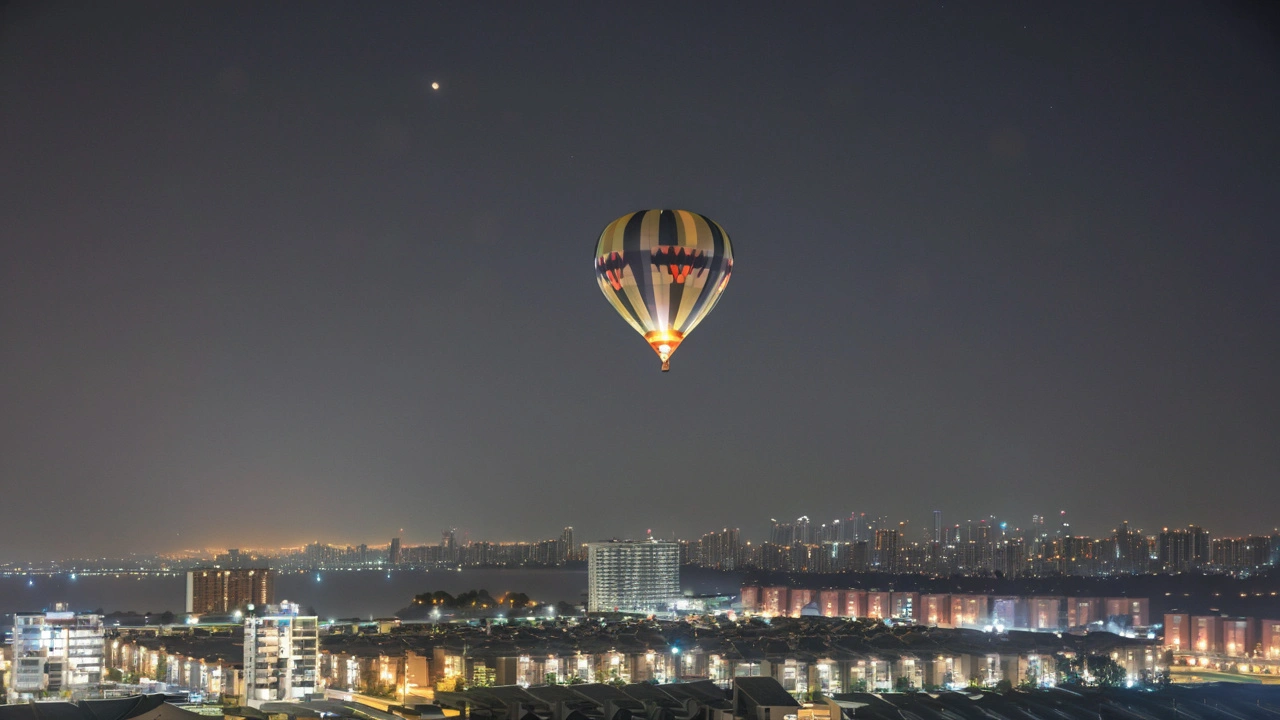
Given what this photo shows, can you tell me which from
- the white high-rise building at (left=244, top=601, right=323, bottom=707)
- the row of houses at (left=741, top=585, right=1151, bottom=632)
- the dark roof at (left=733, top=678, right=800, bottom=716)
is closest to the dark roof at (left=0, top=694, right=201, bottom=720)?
the white high-rise building at (left=244, top=601, right=323, bottom=707)

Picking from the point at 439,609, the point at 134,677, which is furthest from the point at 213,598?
the point at 134,677

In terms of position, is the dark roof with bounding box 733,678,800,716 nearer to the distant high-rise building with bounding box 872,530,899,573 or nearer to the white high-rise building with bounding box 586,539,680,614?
the white high-rise building with bounding box 586,539,680,614

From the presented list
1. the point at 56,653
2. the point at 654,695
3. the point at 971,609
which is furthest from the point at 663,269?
the point at 971,609

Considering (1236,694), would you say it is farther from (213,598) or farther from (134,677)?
(213,598)

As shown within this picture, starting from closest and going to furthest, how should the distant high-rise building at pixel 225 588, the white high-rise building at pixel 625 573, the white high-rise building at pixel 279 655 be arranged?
the white high-rise building at pixel 279 655 → the distant high-rise building at pixel 225 588 → the white high-rise building at pixel 625 573

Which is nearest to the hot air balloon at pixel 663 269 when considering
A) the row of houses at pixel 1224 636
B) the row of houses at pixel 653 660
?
the row of houses at pixel 653 660

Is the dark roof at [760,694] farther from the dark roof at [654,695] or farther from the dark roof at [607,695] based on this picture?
the dark roof at [607,695]

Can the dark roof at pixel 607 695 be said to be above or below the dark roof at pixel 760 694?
below
